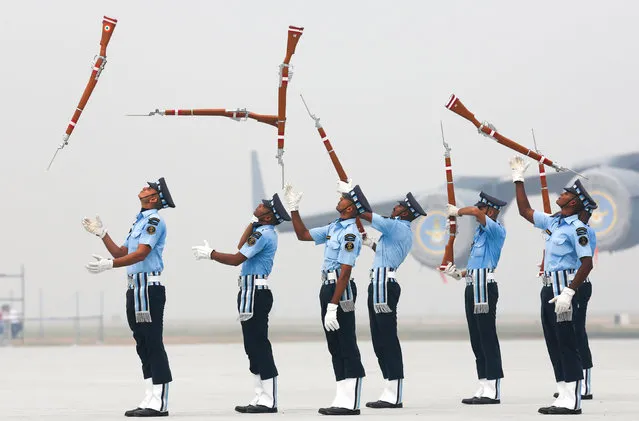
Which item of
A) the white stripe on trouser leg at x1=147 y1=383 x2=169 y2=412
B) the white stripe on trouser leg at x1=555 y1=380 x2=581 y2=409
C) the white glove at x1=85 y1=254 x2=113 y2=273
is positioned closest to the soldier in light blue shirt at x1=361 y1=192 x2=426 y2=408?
the white stripe on trouser leg at x1=555 y1=380 x2=581 y2=409

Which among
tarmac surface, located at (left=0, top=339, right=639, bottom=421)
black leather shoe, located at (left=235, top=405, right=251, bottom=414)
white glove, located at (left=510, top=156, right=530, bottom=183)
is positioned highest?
white glove, located at (left=510, top=156, right=530, bottom=183)

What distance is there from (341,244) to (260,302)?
1028mm

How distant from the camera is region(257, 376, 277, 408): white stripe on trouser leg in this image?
13211 mm

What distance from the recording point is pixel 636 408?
13.2 metres

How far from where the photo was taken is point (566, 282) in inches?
501

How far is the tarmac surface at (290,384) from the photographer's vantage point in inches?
517

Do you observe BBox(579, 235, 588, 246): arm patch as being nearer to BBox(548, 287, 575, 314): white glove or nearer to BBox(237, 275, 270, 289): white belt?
BBox(548, 287, 575, 314): white glove

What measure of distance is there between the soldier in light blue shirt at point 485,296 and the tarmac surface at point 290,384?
299 mm

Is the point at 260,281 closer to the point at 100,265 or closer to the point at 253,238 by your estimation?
the point at 253,238

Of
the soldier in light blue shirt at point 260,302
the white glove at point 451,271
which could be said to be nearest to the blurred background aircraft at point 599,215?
the white glove at point 451,271

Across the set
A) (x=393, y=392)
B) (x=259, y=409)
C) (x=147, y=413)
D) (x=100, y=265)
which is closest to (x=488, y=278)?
(x=393, y=392)

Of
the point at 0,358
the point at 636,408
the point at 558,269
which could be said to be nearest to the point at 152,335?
the point at 558,269

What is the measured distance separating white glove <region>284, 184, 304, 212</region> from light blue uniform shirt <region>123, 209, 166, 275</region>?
134 centimetres

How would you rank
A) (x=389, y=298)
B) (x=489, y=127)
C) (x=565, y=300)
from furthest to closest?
(x=489, y=127), (x=389, y=298), (x=565, y=300)
